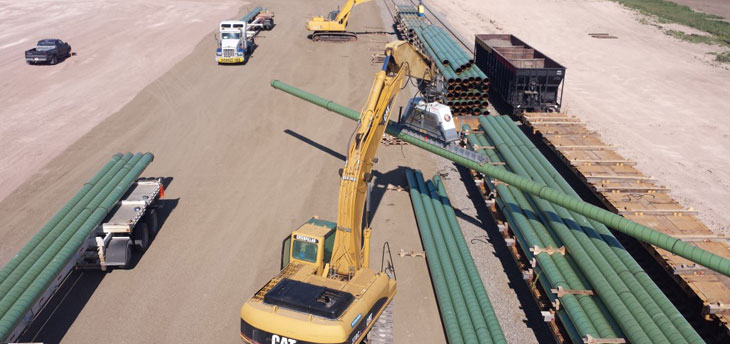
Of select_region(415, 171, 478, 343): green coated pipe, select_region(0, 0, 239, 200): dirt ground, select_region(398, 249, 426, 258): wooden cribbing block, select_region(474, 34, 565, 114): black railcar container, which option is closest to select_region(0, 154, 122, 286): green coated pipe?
select_region(0, 0, 239, 200): dirt ground

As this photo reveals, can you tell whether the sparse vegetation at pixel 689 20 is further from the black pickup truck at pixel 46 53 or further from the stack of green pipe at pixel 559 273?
the black pickup truck at pixel 46 53

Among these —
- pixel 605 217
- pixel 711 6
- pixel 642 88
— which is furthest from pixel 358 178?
pixel 711 6

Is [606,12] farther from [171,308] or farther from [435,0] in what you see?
[171,308]

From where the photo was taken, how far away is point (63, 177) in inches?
916

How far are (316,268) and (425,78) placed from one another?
7766 mm

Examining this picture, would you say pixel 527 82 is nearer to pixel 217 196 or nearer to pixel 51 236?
pixel 217 196

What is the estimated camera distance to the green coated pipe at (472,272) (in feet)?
43.4

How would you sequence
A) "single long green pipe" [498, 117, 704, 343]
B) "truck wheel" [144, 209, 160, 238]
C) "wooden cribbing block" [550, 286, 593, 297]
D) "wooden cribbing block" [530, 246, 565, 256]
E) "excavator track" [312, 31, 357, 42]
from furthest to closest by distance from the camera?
"excavator track" [312, 31, 357, 42] < "truck wheel" [144, 209, 160, 238] < "wooden cribbing block" [530, 246, 565, 256] < "wooden cribbing block" [550, 286, 593, 297] < "single long green pipe" [498, 117, 704, 343]

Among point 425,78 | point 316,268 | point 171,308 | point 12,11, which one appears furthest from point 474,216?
point 12,11

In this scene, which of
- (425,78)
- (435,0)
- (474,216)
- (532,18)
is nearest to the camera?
(425,78)

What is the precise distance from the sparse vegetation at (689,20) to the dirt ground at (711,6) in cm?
159

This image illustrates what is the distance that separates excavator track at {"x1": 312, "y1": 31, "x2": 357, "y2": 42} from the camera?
4612cm

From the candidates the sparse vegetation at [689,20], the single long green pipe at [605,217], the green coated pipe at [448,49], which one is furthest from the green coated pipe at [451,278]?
the sparse vegetation at [689,20]

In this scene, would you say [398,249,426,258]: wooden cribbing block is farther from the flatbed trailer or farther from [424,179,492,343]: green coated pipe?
the flatbed trailer
